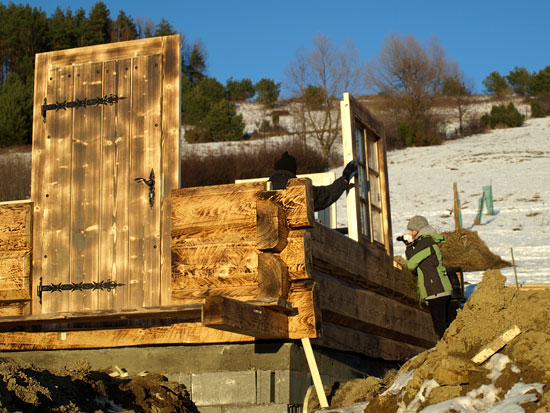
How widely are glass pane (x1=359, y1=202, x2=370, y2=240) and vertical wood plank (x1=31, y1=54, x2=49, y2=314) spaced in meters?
3.02

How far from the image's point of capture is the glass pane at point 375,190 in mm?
7832

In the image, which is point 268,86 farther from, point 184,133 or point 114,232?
point 114,232

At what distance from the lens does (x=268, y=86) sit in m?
51.7

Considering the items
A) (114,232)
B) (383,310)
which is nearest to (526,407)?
(383,310)

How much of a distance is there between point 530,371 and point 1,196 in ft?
66.8

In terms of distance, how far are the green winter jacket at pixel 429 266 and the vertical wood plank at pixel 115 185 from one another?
2.72 meters

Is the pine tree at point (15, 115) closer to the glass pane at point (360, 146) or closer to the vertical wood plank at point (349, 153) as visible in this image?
the glass pane at point (360, 146)

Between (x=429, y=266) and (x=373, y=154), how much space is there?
5.59 feet

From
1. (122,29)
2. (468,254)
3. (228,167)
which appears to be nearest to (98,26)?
(122,29)

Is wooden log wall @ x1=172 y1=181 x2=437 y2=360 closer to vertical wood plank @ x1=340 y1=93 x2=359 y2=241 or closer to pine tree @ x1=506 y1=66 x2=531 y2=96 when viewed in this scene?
vertical wood plank @ x1=340 y1=93 x2=359 y2=241

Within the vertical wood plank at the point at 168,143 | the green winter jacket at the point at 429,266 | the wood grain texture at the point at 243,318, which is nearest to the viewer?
the wood grain texture at the point at 243,318

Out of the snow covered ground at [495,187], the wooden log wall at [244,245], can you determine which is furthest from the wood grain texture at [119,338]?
the snow covered ground at [495,187]

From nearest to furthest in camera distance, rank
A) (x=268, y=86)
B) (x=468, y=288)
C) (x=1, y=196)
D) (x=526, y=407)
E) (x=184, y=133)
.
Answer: (x=526, y=407), (x=468, y=288), (x=1, y=196), (x=184, y=133), (x=268, y=86)

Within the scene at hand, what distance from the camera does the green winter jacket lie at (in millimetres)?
6836
